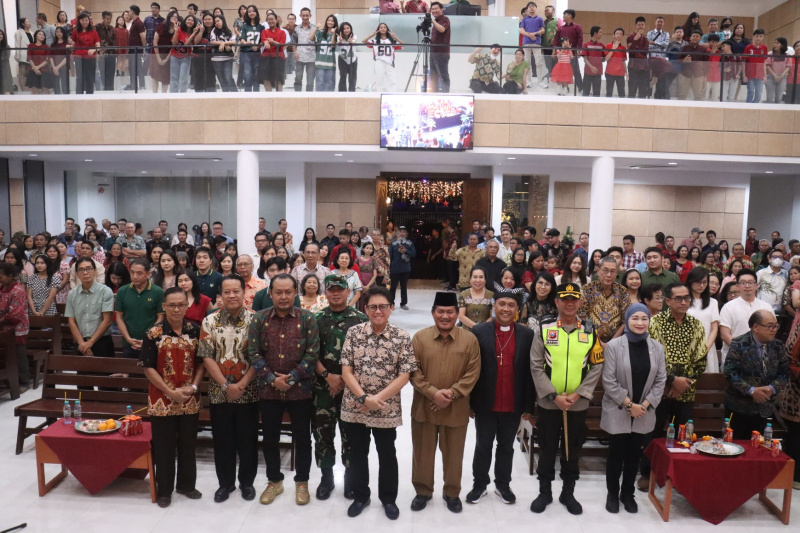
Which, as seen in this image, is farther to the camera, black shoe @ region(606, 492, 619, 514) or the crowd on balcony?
the crowd on balcony

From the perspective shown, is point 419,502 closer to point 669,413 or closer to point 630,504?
point 630,504

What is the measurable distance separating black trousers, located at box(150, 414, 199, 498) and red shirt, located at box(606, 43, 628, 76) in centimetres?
1029

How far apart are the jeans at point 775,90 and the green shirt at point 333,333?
433 inches

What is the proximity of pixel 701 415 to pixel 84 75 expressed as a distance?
1253 cm

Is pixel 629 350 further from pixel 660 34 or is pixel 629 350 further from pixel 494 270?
pixel 660 34

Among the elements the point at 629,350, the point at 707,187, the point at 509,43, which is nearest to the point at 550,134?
the point at 509,43

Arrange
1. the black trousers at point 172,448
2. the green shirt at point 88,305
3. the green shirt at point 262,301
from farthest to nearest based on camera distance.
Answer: the green shirt at point 88,305 < the green shirt at point 262,301 < the black trousers at point 172,448

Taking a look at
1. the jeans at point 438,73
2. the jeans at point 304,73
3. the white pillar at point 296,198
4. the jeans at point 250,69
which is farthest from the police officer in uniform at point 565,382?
the white pillar at point 296,198

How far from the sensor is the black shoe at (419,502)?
443 cm

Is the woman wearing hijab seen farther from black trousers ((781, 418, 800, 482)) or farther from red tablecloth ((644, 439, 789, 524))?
black trousers ((781, 418, 800, 482))

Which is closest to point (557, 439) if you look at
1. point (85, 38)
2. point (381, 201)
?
point (381, 201)

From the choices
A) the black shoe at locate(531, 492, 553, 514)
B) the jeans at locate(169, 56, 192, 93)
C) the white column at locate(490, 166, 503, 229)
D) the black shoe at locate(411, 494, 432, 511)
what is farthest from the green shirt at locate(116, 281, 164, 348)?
the white column at locate(490, 166, 503, 229)

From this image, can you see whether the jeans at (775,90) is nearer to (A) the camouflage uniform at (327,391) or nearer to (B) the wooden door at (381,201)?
(B) the wooden door at (381,201)

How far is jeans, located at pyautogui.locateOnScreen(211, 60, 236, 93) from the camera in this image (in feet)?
38.3
